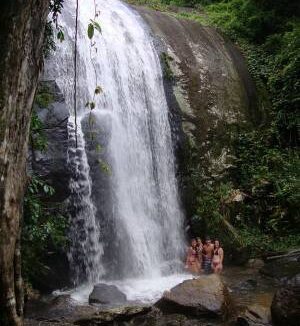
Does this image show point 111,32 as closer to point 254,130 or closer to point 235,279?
point 254,130

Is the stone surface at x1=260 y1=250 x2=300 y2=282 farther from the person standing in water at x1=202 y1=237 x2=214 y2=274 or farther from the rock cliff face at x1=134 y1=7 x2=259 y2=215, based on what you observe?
the rock cliff face at x1=134 y1=7 x2=259 y2=215

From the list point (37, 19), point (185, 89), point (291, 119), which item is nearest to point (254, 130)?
point (291, 119)

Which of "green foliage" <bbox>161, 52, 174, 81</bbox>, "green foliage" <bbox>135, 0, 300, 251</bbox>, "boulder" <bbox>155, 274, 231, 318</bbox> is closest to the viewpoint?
"boulder" <bbox>155, 274, 231, 318</bbox>

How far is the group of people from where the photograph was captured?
11.4m

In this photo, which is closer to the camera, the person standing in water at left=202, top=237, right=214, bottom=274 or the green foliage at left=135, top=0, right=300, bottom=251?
the person standing in water at left=202, top=237, right=214, bottom=274

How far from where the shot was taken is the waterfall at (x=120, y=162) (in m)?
10.8

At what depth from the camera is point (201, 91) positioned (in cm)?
1411

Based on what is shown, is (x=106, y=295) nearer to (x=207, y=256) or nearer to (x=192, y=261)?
(x=192, y=261)

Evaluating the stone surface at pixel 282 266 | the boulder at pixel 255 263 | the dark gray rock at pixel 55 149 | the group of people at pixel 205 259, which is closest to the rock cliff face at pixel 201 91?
the group of people at pixel 205 259

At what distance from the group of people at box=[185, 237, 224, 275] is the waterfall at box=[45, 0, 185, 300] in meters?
0.46

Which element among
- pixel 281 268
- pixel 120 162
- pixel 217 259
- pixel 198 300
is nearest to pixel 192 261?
pixel 217 259

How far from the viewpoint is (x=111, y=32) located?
1378 cm

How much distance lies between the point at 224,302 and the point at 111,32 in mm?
8253

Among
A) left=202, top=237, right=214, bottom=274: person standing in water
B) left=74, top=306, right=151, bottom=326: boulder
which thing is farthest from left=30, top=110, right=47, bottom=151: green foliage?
left=202, top=237, right=214, bottom=274: person standing in water
